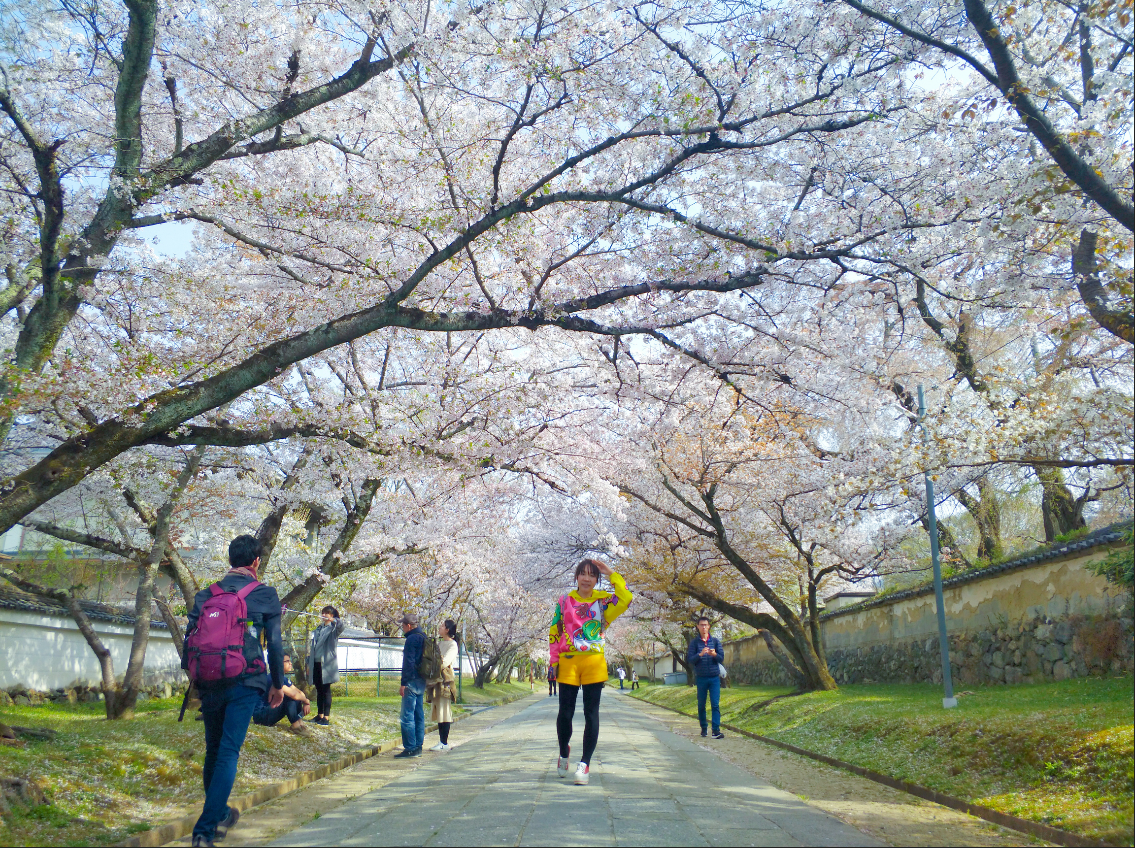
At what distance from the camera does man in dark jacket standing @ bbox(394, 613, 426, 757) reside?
9.60 m

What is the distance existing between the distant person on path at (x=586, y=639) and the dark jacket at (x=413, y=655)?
3.90m

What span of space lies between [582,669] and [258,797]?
9.84 ft

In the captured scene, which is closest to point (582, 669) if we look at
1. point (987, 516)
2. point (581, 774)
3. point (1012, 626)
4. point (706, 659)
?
point (581, 774)

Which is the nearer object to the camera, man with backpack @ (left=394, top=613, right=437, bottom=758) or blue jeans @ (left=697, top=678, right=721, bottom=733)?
man with backpack @ (left=394, top=613, right=437, bottom=758)

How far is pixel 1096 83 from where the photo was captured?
6.36m

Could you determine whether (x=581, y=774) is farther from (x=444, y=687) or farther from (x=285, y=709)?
(x=444, y=687)

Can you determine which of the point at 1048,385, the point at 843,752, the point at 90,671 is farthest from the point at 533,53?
the point at 90,671

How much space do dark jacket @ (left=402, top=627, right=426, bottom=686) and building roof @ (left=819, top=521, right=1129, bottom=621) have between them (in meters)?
8.14

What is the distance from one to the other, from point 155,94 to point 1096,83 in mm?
11098

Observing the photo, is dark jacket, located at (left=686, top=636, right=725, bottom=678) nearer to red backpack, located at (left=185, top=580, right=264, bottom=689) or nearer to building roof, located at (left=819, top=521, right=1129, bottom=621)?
building roof, located at (left=819, top=521, right=1129, bottom=621)

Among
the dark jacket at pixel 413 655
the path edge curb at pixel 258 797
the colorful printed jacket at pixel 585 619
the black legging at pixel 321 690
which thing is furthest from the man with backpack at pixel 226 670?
the black legging at pixel 321 690

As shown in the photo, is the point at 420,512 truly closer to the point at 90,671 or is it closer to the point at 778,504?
the point at 778,504

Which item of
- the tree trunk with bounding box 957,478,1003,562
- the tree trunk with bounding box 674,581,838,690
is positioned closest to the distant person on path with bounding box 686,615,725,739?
the tree trunk with bounding box 674,581,838,690

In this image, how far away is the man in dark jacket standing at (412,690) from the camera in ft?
31.5
